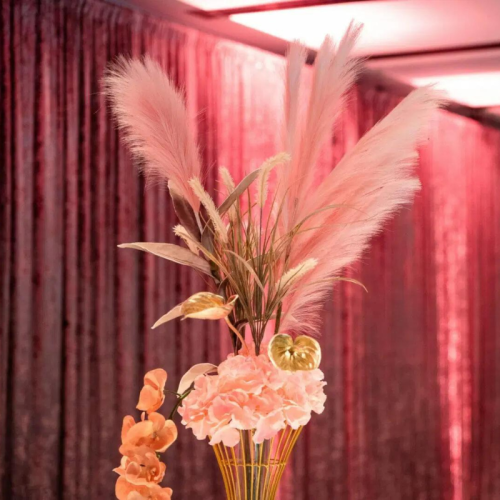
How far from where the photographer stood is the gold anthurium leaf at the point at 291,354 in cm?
116

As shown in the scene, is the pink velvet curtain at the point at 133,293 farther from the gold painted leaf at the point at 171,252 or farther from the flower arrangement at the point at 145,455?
the flower arrangement at the point at 145,455

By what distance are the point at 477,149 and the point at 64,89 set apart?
3.68m

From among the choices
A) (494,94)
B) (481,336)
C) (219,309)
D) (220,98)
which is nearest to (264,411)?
(219,309)

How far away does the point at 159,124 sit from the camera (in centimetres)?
127

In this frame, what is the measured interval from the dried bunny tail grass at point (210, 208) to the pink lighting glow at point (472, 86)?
12.7 feet

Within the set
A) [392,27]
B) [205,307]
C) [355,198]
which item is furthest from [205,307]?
[392,27]

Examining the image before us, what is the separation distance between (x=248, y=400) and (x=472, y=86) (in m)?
4.50

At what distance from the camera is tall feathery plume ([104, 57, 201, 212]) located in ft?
4.13

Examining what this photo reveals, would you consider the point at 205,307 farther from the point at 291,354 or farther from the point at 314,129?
the point at 314,129

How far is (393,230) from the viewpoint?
17.6 feet

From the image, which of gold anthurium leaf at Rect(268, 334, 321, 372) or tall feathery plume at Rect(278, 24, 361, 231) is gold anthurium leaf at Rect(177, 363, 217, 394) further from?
tall feathery plume at Rect(278, 24, 361, 231)

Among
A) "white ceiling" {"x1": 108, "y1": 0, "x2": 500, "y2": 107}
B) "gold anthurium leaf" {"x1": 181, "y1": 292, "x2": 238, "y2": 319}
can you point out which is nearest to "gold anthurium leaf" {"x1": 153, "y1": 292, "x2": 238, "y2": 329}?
"gold anthurium leaf" {"x1": 181, "y1": 292, "x2": 238, "y2": 319}

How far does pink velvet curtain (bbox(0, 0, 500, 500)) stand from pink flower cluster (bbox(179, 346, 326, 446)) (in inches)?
46.2

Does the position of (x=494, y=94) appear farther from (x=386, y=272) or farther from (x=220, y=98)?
(x=220, y=98)
